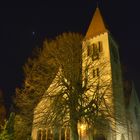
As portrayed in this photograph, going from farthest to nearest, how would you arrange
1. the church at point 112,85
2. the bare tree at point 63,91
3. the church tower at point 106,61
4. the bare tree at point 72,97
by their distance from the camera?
the church at point 112,85
the church tower at point 106,61
the bare tree at point 63,91
the bare tree at point 72,97

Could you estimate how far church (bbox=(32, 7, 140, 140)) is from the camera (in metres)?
26.5

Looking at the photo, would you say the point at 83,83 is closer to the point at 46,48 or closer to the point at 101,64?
the point at 101,64

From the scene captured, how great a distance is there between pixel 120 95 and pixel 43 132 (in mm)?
9529

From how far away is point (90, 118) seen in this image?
2070cm

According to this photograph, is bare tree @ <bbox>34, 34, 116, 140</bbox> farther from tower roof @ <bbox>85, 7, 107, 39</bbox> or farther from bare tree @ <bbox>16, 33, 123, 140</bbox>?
tower roof @ <bbox>85, 7, 107, 39</bbox>

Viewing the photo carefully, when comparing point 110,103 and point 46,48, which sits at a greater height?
point 46,48

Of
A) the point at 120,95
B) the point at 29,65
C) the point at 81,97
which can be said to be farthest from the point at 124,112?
the point at 29,65

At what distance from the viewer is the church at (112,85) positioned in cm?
2650

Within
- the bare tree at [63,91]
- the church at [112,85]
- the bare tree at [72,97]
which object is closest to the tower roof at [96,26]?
the church at [112,85]

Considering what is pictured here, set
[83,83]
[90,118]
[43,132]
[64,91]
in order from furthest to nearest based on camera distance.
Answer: [43,132]
[83,83]
[64,91]
[90,118]

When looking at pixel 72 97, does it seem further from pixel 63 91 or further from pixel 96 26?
pixel 96 26

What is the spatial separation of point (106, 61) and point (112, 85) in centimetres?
334

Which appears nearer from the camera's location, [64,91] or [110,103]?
[64,91]

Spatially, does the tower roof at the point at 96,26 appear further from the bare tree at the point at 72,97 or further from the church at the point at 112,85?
the bare tree at the point at 72,97
